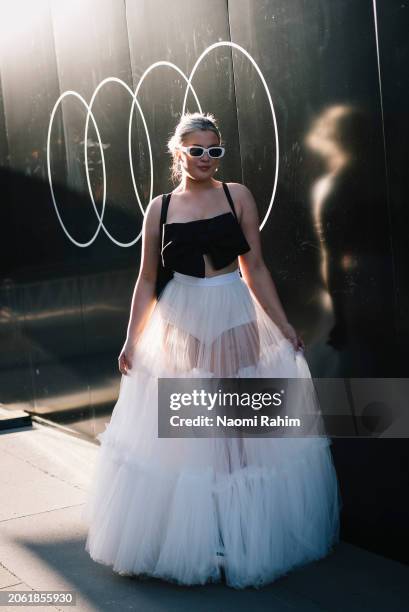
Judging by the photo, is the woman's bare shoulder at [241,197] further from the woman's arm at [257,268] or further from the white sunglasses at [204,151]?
the white sunglasses at [204,151]

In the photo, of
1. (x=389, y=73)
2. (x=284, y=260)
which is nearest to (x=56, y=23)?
(x=284, y=260)

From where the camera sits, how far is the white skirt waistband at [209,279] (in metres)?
4.36

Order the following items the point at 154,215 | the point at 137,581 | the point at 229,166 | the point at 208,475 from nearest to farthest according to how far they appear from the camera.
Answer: the point at 208,475, the point at 137,581, the point at 154,215, the point at 229,166

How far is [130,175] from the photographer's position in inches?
256

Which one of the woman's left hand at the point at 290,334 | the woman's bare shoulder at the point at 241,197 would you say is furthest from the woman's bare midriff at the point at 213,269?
the woman's left hand at the point at 290,334

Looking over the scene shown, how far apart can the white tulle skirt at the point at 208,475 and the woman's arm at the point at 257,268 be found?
5cm

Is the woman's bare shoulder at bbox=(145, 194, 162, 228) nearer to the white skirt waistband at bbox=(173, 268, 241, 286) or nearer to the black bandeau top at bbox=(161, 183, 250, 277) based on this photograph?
the black bandeau top at bbox=(161, 183, 250, 277)

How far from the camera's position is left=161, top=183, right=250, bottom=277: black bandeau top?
428cm

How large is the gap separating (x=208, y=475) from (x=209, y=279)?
94cm

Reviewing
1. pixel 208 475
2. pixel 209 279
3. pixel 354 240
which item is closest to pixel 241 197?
pixel 209 279

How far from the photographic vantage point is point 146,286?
450 cm

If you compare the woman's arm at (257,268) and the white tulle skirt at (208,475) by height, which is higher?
the woman's arm at (257,268)

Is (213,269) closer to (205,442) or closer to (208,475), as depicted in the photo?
(205,442)

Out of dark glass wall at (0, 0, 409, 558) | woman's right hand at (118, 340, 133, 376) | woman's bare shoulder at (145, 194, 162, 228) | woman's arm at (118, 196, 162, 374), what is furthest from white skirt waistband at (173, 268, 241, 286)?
dark glass wall at (0, 0, 409, 558)
